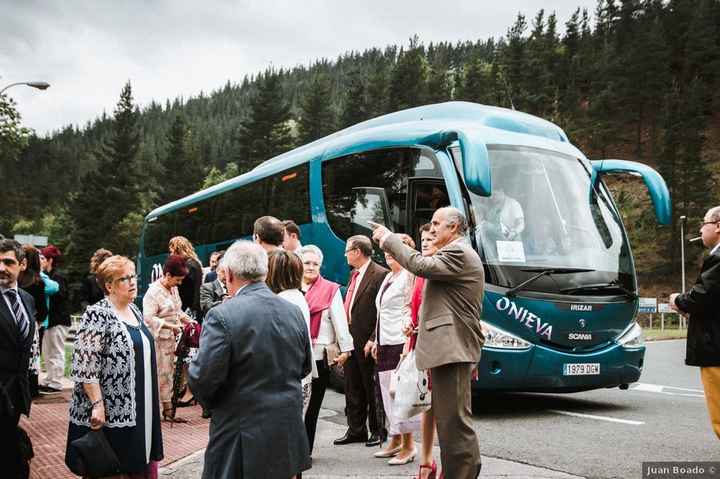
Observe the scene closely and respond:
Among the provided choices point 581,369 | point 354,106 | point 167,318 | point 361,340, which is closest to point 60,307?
point 167,318

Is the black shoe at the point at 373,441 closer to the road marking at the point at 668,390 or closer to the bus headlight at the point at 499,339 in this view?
the bus headlight at the point at 499,339

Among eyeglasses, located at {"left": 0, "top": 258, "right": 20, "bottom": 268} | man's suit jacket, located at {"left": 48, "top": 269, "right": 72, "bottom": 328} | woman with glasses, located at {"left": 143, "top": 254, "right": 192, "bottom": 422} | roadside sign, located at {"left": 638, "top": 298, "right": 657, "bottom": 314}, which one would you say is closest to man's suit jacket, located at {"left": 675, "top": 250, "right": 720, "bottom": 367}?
eyeglasses, located at {"left": 0, "top": 258, "right": 20, "bottom": 268}

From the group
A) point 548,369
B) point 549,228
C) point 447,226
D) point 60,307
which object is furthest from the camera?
point 60,307

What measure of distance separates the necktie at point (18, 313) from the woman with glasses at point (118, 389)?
0.43 metres

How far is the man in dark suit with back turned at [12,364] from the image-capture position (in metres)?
4.08

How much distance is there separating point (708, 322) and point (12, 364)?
4.96 metres

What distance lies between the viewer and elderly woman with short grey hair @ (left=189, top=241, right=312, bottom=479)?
3254mm

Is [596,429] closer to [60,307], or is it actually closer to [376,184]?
[376,184]

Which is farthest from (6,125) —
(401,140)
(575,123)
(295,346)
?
(575,123)

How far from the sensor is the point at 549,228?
305 inches

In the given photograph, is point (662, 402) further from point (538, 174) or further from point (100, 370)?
point (100, 370)

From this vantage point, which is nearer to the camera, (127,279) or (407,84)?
(127,279)

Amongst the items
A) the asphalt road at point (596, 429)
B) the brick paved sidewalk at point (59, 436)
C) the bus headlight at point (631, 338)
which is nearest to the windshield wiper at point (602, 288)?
the bus headlight at point (631, 338)

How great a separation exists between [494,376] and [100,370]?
4.45 metres
